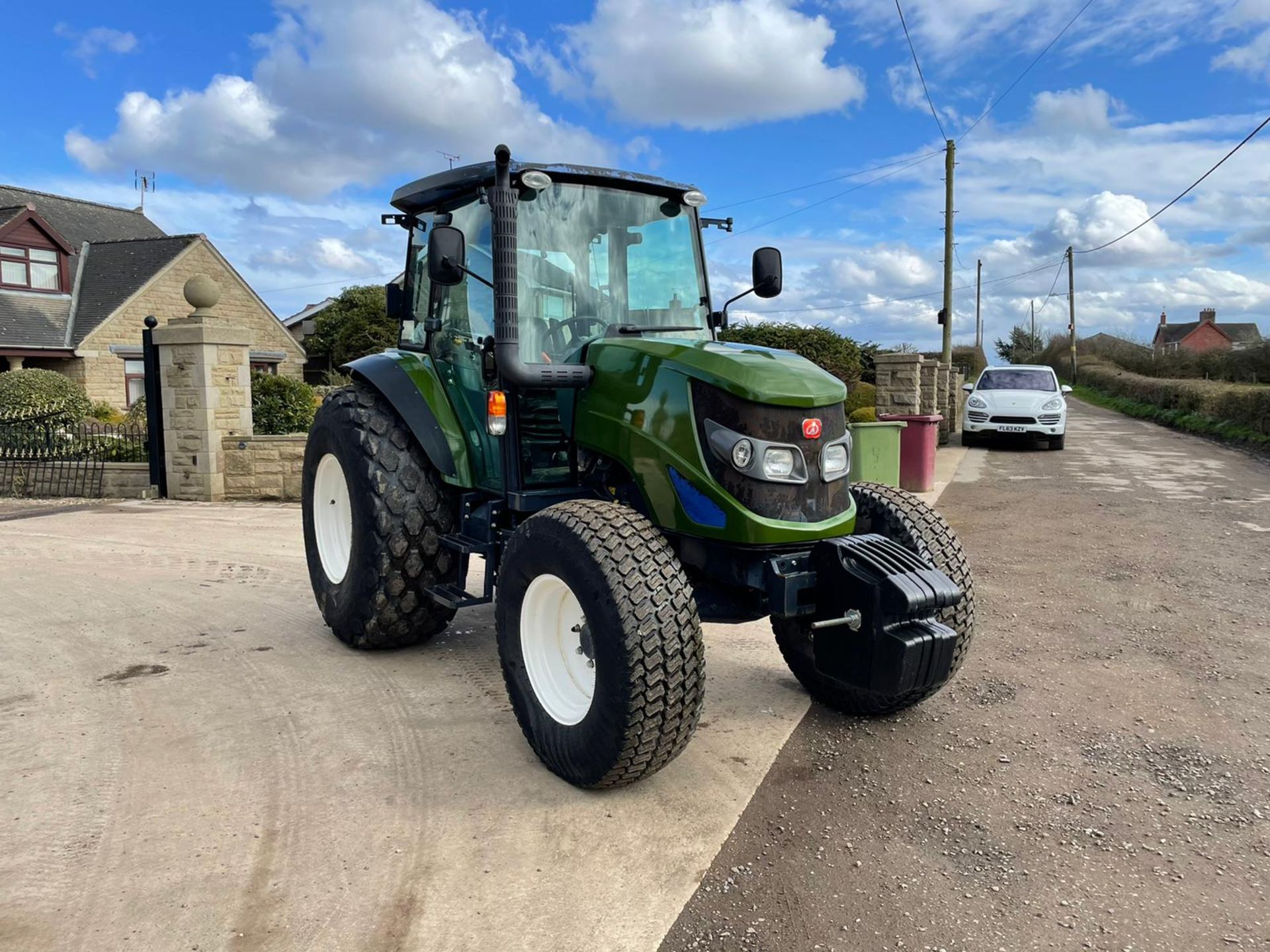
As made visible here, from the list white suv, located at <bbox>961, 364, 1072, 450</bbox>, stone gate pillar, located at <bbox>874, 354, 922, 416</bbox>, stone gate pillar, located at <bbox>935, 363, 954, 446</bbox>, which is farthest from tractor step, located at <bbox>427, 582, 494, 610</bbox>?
stone gate pillar, located at <bbox>935, 363, 954, 446</bbox>

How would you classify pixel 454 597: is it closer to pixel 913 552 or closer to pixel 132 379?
pixel 913 552

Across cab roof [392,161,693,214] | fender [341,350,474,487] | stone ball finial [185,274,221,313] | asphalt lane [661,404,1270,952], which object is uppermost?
stone ball finial [185,274,221,313]

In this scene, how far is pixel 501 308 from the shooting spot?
3.83 metres

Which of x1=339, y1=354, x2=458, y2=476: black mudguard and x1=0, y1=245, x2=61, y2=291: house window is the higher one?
x1=0, y1=245, x2=61, y2=291: house window

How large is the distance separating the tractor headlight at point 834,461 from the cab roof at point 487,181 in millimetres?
1657

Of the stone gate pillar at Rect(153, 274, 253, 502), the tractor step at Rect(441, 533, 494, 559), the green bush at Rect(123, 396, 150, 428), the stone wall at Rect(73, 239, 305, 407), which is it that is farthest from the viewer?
the stone wall at Rect(73, 239, 305, 407)

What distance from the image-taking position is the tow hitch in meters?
3.18

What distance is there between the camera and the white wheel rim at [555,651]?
348cm

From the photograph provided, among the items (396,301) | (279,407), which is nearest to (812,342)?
(279,407)

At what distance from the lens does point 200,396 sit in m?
10.5

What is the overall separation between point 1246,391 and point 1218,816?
18804mm

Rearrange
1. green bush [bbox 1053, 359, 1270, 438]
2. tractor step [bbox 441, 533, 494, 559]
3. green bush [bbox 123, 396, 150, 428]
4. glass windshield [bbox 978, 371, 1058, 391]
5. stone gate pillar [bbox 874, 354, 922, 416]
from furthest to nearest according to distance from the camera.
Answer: glass windshield [bbox 978, 371, 1058, 391]
green bush [bbox 1053, 359, 1270, 438]
stone gate pillar [bbox 874, 354, 922, 416]
green bush [bbox 123, 396, 150, 428]
tractor step [bbox 441, 533, 494, 559]

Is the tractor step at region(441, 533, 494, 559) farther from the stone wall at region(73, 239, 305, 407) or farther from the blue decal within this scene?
the stone wall at region(73, 239, 305, 407)

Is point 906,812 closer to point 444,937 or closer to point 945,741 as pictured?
point 945,741
